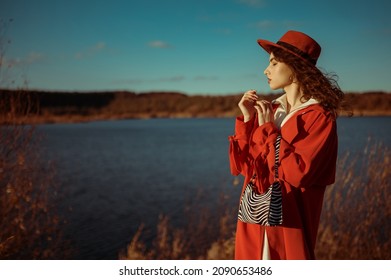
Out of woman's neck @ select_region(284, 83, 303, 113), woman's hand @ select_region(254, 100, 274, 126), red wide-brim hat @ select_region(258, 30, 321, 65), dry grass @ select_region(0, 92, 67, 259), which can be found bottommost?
dry grass @ select_region(0, 92, 67, 259)

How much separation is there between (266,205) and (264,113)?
0.32 m

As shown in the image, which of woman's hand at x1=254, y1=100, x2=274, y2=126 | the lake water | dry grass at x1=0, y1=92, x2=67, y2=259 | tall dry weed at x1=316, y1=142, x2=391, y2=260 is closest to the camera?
woman's hand at x1=254, y1=100, x2=274, y2=126

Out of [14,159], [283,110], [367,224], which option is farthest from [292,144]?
[14,159]

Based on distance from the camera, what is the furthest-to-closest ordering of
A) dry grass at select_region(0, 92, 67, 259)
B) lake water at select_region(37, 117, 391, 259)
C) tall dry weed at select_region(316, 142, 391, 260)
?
lake water at select_region(37, 117, 391, 259), tall dry weed at select_region(316, 142, 391, 260), dry grass at select_region(0, 92, 67, 259)

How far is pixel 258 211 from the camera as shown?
1.25 metres

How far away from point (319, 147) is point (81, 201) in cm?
584

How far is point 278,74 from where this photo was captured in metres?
1.40

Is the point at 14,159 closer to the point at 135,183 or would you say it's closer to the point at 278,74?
the point at 278,74

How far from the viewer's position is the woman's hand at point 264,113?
1.31 m

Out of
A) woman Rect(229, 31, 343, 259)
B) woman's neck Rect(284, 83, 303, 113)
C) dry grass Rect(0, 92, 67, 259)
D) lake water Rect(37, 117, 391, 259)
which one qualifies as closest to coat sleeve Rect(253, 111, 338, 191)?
woman Rect(229, 31, 343, 259)

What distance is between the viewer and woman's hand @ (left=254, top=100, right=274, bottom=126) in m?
1.31

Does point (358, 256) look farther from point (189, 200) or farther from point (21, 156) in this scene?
point (189, 200)

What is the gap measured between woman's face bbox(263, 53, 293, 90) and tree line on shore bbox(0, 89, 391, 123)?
246 millimetres

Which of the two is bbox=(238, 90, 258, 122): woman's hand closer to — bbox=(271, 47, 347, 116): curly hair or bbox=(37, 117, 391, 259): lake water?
bbox=(271, 47, 347, 116): curly hair
